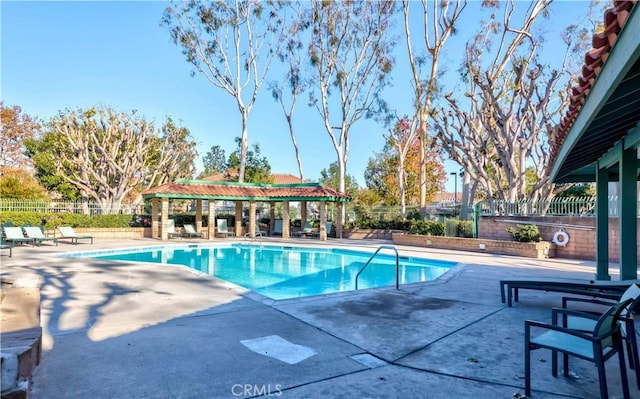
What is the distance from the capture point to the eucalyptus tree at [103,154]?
25312mm

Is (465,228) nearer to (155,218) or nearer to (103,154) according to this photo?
(155,218)

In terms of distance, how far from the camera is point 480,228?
16.8 metres

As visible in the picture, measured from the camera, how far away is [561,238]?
14312mm

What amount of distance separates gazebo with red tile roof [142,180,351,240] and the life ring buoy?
37.3 feet

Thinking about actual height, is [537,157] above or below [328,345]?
above

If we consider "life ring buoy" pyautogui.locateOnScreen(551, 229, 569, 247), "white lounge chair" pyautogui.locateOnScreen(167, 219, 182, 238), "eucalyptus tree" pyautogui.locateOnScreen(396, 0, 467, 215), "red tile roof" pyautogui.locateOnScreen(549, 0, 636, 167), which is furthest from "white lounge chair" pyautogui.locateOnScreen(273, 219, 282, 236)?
"red tile roof" pyautogui.locateOnScreen(549, 0, 636, 167)

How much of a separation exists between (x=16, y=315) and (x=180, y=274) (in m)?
5.50

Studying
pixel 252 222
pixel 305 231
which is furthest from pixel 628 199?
pixel 252 222

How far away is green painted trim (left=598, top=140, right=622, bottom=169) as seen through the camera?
227 inches

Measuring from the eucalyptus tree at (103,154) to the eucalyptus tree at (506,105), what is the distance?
19918 millimetres

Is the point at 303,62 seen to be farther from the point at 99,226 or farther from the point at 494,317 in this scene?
the point at 494,317

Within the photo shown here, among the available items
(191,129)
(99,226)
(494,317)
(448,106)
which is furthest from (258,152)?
(494,317)

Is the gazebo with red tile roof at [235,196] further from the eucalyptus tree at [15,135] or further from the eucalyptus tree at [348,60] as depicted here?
the eucalyptus tree at [15,135]

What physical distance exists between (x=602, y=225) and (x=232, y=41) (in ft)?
88.1
